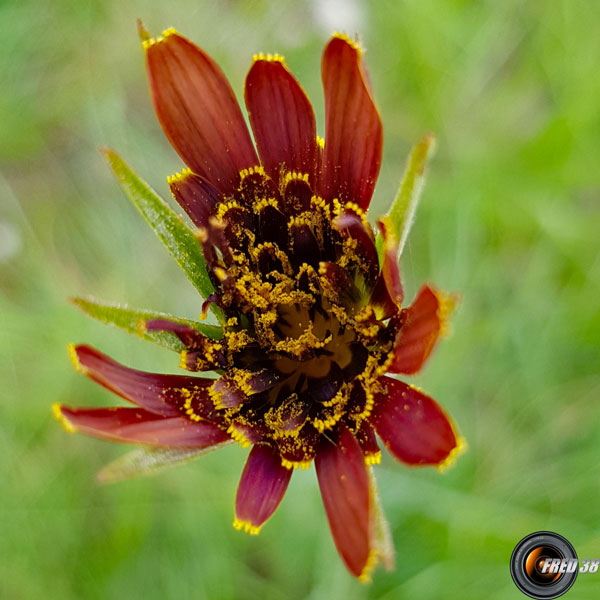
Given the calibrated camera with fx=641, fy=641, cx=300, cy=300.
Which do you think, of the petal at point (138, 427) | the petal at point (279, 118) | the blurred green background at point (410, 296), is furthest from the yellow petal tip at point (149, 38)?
the blurred green background at point (410, 296)

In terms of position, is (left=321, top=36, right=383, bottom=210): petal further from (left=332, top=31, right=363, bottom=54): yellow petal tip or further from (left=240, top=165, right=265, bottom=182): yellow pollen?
(left=240, top=165, right=265, bottom=182): yellow pollen

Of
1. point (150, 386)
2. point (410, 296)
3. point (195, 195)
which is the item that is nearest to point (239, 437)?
point (150, 386)

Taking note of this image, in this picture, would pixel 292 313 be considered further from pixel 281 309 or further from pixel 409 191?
pixel 409 191

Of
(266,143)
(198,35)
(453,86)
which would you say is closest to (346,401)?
(266,143)

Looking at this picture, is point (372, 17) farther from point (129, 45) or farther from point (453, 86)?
point (129, 45)

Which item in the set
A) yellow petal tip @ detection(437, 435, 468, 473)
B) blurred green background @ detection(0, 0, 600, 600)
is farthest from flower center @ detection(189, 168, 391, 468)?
blurred green background @ detection(0, 0, 600, 600)
